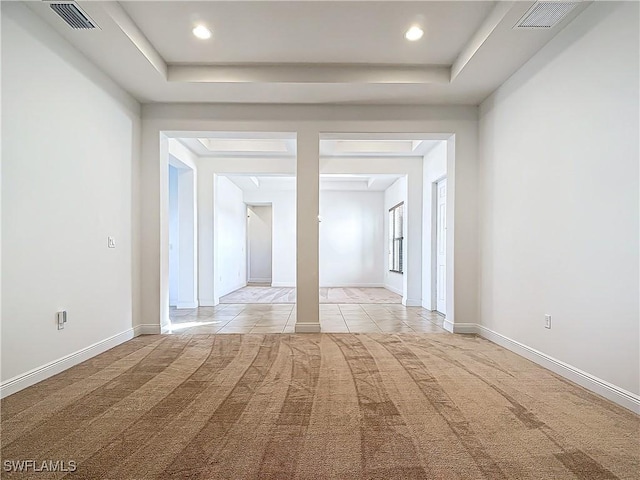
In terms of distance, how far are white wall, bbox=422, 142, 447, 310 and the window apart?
2139 millimetres

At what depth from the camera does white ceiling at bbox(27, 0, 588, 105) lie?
2.99 m

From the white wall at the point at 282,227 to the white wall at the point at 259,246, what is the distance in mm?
1916

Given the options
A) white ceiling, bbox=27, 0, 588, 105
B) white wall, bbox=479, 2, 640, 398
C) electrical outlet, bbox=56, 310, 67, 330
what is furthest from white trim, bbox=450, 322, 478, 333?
electrical outlet, bbox=56, 310, 67, 330

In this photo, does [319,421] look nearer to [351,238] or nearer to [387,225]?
[387,225]

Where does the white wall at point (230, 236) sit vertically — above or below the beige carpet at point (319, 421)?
above

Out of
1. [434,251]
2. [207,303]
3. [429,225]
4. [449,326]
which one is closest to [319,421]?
[449,326]

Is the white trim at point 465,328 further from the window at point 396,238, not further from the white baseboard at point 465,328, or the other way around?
the window at point 396,238

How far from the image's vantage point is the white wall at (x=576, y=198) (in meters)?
2.39

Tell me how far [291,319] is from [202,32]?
3781 mm

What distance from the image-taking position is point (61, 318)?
3062mm

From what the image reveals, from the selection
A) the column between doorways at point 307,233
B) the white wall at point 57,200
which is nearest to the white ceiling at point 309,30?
the white wall at point 57,200

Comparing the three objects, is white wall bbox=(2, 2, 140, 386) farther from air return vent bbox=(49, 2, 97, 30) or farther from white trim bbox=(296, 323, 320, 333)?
white trim bbox=(296, 323, 320, 333)

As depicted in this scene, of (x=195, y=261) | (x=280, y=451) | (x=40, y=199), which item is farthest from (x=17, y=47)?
(x=195, y=261)

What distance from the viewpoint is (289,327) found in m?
4.94
